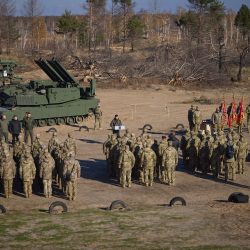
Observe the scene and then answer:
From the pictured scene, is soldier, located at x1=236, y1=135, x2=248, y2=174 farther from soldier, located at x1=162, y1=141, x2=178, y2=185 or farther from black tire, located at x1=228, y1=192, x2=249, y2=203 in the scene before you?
black tire, located at x1=228, y1=192, x2=249, y2=203

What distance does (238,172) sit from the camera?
19641mm

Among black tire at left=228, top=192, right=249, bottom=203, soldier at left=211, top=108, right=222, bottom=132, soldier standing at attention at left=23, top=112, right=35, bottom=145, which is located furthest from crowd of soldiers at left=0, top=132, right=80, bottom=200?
soldier at left=211, top=108, right=222, bottom=132

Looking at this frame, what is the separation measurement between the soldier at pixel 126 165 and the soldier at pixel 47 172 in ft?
6.81

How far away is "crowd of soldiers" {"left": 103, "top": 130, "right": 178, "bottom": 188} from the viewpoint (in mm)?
17625

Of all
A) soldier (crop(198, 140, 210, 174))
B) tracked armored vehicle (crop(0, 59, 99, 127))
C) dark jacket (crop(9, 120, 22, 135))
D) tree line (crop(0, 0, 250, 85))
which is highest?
tree line (crop(0, 0, 250, 85))

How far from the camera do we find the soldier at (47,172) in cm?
1641

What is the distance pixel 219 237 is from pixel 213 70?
34049mm

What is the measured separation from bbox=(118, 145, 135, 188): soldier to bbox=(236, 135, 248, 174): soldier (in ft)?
12.2

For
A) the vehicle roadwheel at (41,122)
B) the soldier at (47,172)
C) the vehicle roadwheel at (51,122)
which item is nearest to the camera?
the soldier at (47,172)

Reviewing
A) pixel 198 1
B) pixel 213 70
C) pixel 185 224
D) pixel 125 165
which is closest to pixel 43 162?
pixel 125 165

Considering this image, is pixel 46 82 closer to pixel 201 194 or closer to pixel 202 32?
pixel 201 194

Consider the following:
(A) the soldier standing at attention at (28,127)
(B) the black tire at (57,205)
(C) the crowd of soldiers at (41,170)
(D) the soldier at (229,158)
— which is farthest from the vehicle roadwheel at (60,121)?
(B) the black tire at (57,205)

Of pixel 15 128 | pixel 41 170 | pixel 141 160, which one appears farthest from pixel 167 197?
pixel 15 128

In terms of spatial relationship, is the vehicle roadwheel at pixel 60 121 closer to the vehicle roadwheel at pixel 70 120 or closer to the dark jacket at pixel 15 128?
the vehicle roadwheel at pixel 70 120
